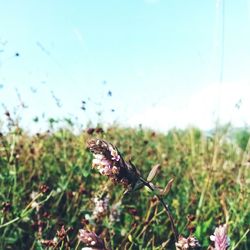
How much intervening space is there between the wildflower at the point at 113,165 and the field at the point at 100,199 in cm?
55

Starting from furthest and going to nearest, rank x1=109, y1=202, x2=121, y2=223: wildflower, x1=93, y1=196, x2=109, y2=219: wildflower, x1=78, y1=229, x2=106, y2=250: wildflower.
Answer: x1=109, y1=202, x2=121, y2=223: wildflower → x1=93, y1=196, x2=109, y2=219: wildflower → x1=78, y1=229, x2=106, y2=250: wildflower

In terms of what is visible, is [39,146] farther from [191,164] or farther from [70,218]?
[191,164]

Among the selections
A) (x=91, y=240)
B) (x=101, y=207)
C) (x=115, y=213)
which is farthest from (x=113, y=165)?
(x=115, y=213)

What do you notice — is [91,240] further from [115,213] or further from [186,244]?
[115,213]

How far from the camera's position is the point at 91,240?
1.12m

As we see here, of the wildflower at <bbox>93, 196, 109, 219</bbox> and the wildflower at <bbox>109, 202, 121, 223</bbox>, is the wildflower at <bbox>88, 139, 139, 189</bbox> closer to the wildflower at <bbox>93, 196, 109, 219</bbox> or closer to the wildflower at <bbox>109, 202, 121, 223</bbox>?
the wildflower at <bbox>93, 196, 109, 219</bbox>

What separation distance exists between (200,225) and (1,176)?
106 cm

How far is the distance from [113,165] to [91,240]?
166 mm

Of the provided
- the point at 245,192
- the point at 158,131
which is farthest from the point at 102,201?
the point at 158,131

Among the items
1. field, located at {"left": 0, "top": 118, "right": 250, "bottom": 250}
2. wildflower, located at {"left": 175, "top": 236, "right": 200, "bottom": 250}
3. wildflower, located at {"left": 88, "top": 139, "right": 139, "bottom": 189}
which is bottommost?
field, located at {"left": 0, "top": 118, "right": 250, "bottom": 250}

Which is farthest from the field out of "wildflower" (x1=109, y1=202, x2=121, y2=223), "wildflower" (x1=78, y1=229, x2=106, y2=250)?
"wildflower" (x1=78, y1=229, x2=106, y2=250)

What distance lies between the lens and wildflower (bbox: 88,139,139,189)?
1.15 metres

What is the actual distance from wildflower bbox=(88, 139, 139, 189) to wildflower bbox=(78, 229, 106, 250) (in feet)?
0.42

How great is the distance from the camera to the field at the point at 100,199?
2.39m
